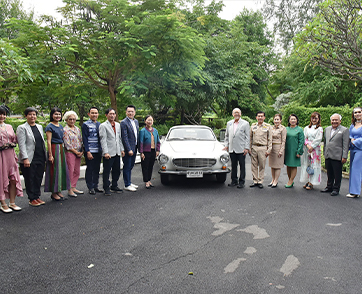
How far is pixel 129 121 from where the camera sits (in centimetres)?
682

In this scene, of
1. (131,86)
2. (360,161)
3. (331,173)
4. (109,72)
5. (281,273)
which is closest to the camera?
(281,273)

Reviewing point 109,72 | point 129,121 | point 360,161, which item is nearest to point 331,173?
point 360,161

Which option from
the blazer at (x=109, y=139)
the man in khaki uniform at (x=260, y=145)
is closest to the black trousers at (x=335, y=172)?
the man in khaki uniform at (x=260, y=145)

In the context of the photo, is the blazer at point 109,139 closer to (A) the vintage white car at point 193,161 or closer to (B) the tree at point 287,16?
(A) the vintage white car at point 193,161

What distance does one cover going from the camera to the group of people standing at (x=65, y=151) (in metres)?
5.27

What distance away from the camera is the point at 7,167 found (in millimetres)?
5156

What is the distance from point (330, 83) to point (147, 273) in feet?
69.0

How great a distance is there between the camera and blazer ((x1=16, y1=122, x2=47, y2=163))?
532cm

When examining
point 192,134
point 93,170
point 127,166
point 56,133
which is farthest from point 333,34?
point 56,133

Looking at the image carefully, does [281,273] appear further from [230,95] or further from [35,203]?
[230,95]

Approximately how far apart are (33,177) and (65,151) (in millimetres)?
892

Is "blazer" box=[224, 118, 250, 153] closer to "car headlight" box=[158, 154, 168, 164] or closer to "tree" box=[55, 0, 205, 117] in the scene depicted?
"car headlight" box=[158, 154, 168, 164]

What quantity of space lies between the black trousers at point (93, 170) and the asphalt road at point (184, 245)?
471 millimetres

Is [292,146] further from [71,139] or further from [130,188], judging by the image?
[71,139]
